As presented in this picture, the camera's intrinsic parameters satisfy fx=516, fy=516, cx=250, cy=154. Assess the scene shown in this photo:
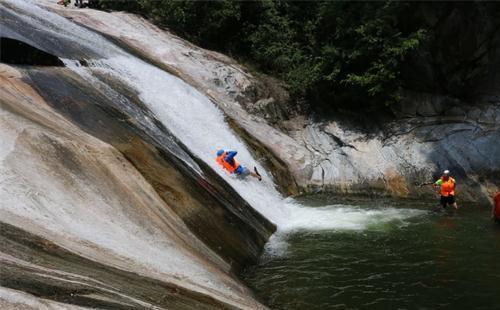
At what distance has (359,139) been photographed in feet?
58.0

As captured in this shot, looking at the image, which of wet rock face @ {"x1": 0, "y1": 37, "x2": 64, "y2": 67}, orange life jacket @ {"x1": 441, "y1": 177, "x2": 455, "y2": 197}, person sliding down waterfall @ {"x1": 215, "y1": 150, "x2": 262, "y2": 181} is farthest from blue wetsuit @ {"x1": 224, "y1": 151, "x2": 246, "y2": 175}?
orange life jacket @ {"x1": 441, "y1": 177, "x2": 455, "y2": 197}

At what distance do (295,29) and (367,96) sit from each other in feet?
14.3

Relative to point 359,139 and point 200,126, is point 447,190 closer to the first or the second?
point 359,139

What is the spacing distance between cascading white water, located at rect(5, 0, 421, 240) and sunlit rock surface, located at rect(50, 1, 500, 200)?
3.43 ft

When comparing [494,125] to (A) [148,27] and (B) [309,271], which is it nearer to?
(B) [309,271]

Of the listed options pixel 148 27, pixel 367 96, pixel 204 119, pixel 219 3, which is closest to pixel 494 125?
pixel 367 96

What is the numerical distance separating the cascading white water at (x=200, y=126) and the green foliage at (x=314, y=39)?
4743 millimetres

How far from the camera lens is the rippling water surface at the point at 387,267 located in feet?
28.1

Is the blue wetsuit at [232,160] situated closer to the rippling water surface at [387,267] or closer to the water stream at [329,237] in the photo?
the water stream at [329,237]

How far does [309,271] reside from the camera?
32.4ft

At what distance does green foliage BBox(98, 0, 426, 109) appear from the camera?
56.7 ft

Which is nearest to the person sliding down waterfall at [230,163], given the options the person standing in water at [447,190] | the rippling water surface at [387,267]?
the rippling water surface at [387,267]

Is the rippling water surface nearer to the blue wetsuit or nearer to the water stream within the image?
the water stream

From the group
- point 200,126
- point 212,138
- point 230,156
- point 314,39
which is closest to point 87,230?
point 230,156
